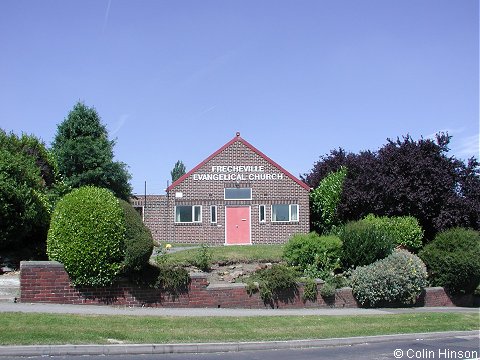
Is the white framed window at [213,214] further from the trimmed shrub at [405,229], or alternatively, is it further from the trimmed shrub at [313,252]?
the trimmed shrub at [313,252]

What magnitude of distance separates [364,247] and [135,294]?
8.40 meters

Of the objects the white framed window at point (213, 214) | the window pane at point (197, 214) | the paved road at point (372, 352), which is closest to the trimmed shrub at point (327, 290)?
the paved road at point (372, 352)

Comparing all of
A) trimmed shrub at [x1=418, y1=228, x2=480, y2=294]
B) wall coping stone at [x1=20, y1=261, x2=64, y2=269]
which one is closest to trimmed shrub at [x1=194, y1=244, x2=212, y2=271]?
wall coping stone at [x1=20, y1=261, x2=64, y2=269]

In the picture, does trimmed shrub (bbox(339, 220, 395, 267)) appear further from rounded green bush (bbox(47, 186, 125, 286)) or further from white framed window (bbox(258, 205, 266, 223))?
white framed window (bbox(258, 205, 266, 223))

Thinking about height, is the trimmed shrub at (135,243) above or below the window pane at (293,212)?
below

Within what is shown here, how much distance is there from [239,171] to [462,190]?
505 inches

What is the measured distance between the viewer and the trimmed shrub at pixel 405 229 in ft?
76.9

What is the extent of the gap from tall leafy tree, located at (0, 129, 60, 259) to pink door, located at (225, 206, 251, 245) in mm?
14328

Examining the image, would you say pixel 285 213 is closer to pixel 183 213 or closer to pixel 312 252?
pixel 183 213

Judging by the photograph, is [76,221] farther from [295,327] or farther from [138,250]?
[295,327]

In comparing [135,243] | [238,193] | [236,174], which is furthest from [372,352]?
[236,174]

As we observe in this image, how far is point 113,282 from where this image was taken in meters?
14.2

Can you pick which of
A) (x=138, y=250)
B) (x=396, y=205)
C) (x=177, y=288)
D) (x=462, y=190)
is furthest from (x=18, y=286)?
(x=462, y=190)

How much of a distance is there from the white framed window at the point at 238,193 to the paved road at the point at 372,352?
19.6m
